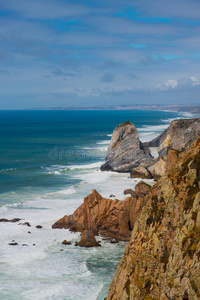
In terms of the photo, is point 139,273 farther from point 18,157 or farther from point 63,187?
point 18,157

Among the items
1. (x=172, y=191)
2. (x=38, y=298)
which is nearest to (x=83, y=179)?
(x=38, y=298)

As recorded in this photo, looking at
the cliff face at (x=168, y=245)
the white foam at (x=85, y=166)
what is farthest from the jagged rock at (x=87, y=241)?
the white foam at (x=85, y=166)

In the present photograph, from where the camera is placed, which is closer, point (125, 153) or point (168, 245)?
point (168, 245)

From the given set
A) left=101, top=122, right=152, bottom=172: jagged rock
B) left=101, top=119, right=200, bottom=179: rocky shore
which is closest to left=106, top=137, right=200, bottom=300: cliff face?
left=101, top=119, right=200, bottom=179: rocky shore

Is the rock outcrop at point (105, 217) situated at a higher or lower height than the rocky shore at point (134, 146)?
lower

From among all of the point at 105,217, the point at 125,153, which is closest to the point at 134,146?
the point at 125,153

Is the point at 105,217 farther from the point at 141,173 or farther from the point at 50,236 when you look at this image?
the point at 141,173

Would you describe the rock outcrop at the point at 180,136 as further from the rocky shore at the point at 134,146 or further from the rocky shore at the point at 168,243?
the rocky shore at the point at 168,243

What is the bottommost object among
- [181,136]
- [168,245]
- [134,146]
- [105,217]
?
[105,217]
